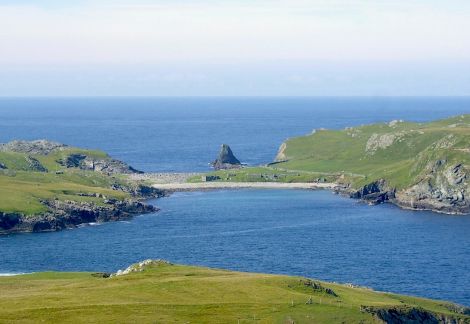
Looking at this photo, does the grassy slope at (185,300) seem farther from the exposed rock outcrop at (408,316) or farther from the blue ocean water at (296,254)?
the blue ocean water at (296,254)

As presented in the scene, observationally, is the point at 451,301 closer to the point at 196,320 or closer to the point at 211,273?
the point at 211,273

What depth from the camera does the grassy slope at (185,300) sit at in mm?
94713

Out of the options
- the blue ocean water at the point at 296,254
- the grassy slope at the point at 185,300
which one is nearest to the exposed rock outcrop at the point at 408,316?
the grassy slope at the point at 185,300

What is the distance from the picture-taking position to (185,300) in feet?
335

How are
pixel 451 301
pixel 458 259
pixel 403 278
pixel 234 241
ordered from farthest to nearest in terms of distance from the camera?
pixel 234 241 < pixel 458 259 < pixel 403 278 < pixel 451 301

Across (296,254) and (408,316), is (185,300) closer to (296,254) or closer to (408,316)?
(408,316)

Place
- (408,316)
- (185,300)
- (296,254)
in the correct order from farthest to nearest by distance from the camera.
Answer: (296,254) → (408,316) → (185,300)

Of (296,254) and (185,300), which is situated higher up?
(185,300)

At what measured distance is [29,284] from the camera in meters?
119


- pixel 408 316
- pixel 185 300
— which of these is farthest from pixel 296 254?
pixel 185 300

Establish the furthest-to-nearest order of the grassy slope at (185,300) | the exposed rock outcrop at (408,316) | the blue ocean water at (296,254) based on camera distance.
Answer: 1. the blue ocean water at (296,254)
2. the exposed rock outcrop at (408,316)
3. the grassy slope at (185,300)

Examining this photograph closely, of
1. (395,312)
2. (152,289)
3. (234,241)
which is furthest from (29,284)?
(234,241)

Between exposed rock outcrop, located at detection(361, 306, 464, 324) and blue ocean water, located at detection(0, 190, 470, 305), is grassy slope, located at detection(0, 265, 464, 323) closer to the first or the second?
exposed rock outcrop, located at detection(361, 306, 464, 324)

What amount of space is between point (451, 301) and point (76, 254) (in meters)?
74.1
